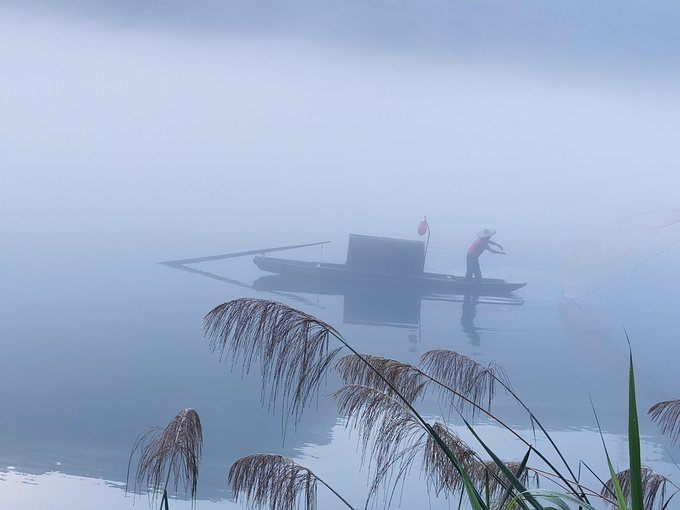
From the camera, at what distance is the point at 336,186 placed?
7332 mm

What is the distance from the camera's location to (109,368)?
605cm

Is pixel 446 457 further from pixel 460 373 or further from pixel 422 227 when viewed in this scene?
pixel 422 227

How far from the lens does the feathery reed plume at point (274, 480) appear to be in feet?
5.57

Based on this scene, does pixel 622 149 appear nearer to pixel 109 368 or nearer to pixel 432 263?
pixel 432 263

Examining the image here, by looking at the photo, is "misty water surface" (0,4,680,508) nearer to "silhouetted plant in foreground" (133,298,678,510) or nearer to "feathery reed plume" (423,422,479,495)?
"silhouetted plant in foreground" (133,298,678,510)

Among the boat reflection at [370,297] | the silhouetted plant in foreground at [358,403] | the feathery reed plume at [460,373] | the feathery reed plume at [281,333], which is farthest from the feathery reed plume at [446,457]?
the boat reflection at [370,297]

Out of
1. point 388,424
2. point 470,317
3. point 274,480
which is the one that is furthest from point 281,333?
point 470,317

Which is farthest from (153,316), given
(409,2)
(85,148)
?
(409,2)

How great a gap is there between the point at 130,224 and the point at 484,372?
5.53m

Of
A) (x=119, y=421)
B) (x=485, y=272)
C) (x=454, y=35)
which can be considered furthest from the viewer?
(x=454, y=35)

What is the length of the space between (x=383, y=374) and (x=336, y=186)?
5.75 meters

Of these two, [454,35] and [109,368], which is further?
[454,35]

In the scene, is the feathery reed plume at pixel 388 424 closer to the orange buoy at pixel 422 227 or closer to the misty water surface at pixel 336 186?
the misty water surface at pixel 336 186

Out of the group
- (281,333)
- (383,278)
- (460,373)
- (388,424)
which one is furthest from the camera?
(383,278)
